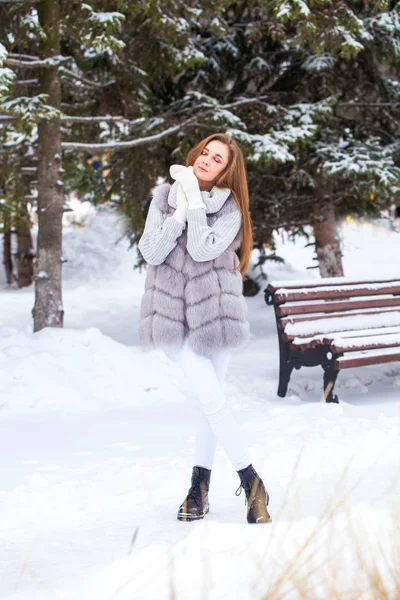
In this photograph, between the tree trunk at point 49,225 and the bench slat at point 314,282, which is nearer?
the bench slat at point 314,282

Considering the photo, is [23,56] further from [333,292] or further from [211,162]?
[211,162]

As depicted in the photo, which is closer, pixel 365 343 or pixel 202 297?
pixel 202 297

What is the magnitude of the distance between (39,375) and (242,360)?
3.44 m

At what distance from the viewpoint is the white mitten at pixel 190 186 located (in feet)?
11.6

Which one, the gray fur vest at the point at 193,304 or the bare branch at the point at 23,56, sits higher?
the bare branch at the point at 23,56

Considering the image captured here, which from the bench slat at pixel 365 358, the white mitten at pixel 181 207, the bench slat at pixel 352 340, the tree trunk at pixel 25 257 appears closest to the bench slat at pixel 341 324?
the bench slat at pixel 352 340

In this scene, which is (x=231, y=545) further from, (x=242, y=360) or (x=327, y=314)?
(x=242, y=360)

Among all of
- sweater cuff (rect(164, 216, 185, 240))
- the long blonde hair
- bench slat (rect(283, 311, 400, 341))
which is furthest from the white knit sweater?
bench slat (rect(283, 311, 400, 341))

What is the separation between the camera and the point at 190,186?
3.56m

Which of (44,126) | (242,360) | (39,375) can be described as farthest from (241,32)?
(39,375)

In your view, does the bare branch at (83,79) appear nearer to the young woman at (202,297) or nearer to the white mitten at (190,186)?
the young woman at (202,297)

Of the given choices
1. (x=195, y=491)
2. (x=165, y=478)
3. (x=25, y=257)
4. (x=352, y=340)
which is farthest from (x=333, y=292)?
(x=25, y=257)

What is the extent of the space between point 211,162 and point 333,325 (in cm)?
422

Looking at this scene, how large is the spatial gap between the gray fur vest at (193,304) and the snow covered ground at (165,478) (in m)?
0.83
